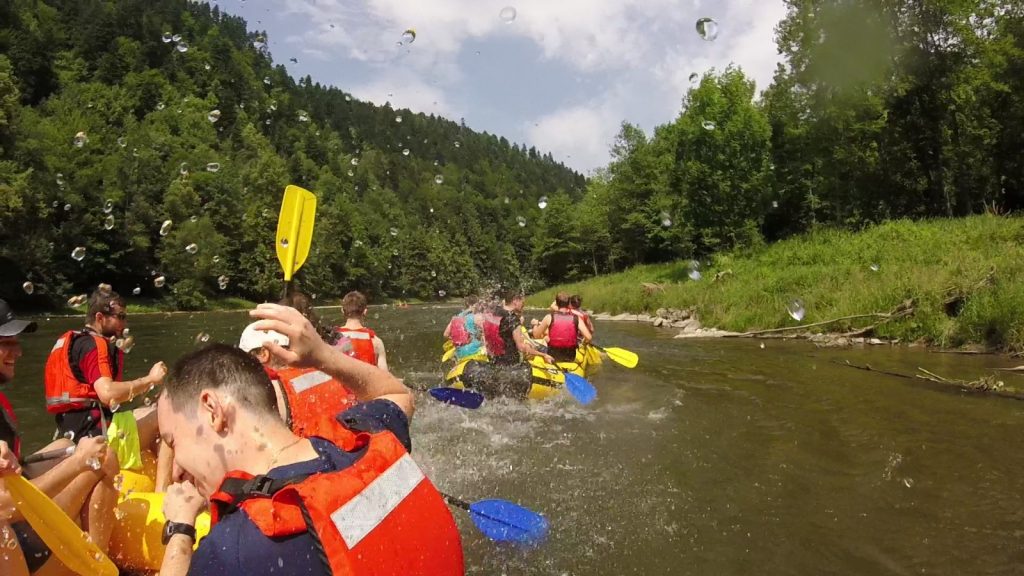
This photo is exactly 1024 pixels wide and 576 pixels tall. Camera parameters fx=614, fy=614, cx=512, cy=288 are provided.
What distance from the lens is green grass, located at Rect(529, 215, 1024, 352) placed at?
1014 centimetres

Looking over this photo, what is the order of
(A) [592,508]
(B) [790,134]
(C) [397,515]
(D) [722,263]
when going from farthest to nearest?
(B) [790,134], (D) [722,263], (A) [592,508], (C) [397,515]

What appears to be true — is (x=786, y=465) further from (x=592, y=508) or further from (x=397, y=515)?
(x=397, y=515)

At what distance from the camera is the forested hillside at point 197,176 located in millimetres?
31422

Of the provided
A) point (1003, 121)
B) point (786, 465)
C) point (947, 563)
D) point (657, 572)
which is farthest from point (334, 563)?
point (1003, 121)

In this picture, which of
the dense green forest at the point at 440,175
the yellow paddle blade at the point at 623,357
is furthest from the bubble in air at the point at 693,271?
the yellow paddle blade at the point at 623,357

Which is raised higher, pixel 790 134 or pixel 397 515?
pixel 790 134

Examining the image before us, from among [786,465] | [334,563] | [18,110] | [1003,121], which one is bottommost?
[786,465]

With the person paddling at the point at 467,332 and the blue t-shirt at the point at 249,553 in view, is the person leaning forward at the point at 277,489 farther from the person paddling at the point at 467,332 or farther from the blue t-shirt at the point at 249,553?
the person paddling at the point at 467,332

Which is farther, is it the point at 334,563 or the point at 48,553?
the point at 48,553

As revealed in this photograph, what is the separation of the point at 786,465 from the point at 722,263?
19.6m

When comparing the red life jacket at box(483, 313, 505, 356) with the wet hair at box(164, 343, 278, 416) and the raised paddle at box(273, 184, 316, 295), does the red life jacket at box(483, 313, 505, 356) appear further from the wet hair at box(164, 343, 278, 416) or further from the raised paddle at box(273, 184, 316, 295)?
the wet hair at box(164, 343, 278, 416)

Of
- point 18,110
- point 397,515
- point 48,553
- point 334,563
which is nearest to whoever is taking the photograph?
point 334,563

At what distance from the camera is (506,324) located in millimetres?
7797

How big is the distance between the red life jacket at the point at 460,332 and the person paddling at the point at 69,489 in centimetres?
738
